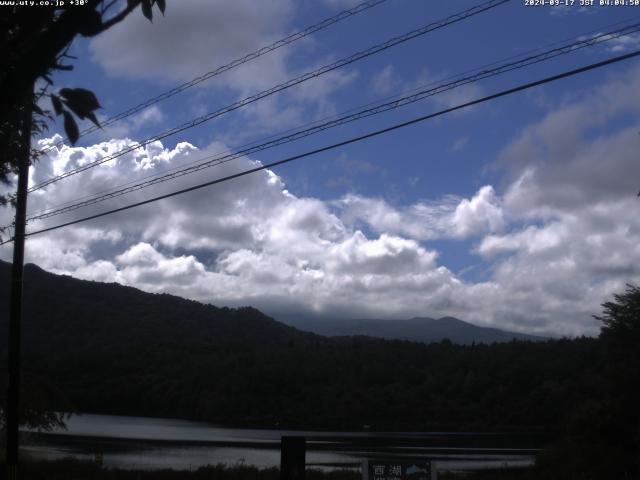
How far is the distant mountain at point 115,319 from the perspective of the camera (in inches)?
4232

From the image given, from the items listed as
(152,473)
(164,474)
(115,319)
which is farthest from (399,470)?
(115,319)

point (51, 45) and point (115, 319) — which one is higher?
point (115, 319)

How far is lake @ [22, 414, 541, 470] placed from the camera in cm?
4162

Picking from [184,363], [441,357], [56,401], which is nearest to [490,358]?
[441,357]

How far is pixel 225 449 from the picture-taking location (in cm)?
5403

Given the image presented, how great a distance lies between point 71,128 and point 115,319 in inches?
4892

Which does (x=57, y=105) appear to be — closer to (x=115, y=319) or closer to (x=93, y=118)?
(x=93, y=118)

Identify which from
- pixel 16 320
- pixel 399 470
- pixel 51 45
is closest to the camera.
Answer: pixel 51 45

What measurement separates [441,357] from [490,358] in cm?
1234

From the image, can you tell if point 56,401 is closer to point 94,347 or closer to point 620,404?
point 620,404

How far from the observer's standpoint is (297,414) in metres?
95.2

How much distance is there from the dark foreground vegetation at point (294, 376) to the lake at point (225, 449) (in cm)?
524

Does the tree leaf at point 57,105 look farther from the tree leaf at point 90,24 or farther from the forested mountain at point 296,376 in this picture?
the forested mountain at point 296,376

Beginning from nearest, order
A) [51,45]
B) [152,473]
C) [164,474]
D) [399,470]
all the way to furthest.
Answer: [51,45]
[399,470]
[164,474]
[152,473]
